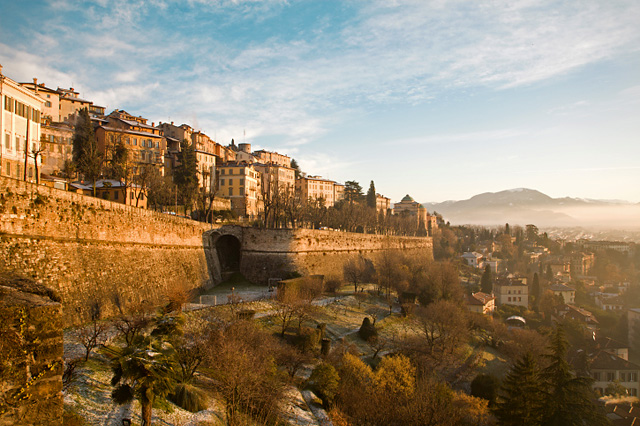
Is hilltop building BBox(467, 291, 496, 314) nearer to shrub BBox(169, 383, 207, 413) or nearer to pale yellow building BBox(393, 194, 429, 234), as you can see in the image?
shrub BBox(169, 383, 207, 413)

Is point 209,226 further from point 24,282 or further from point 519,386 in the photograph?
point 24,282

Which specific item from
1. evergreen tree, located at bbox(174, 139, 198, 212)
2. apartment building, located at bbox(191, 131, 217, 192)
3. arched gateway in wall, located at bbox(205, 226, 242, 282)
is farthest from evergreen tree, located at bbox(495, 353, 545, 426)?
apartment building, located at bbox(191, 131, 217, 192)

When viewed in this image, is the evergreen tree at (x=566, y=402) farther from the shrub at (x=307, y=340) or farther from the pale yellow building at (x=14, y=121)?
the pale yellow building at (x=14, y=121)

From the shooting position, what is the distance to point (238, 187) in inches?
2744

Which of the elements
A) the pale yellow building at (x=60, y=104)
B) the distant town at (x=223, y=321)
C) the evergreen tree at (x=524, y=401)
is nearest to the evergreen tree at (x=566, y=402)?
the distant town at (x=223, y=321)

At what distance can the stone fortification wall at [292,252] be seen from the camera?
4181cm

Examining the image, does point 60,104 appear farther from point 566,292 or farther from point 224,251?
point 566,292

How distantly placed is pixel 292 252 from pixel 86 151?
88.8 feet

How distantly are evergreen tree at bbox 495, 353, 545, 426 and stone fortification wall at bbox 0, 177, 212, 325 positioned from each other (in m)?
21.6

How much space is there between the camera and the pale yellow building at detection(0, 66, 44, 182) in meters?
24.7

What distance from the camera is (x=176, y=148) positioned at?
69.6 metres

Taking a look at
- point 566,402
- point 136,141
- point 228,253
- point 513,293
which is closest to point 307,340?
point 566,402

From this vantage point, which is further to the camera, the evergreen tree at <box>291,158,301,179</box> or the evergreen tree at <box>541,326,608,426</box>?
the evergreen tree at <box>291,158,301,179</box>

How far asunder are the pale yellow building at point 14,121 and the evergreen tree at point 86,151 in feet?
47.7
